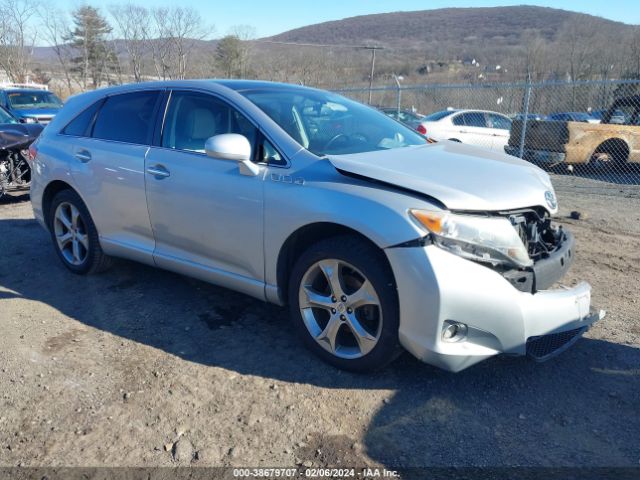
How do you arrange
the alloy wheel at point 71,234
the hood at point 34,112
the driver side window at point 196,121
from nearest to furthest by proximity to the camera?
the driver side window at point 196,121
the alloy wheel at point 71,234
the hood at point 34,112

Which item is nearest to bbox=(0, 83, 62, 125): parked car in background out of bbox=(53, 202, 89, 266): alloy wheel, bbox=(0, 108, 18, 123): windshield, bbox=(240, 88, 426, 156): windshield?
bbox=(0, 108, 18, 123): windshield

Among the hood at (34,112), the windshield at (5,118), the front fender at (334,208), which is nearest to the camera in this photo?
the front fender at (334,208)

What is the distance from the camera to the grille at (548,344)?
2.81 metres

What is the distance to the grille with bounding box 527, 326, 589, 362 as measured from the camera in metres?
2.81

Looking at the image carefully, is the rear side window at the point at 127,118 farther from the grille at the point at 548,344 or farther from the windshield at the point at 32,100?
the windshield at the point at 32,100

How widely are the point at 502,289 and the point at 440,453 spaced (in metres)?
0.85

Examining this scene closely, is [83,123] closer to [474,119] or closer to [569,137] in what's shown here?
[569,137]

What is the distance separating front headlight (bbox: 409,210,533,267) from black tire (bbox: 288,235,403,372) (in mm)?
337

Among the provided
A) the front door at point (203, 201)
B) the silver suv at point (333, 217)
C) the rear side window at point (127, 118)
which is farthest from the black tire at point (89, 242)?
the front door at point (203, 201)

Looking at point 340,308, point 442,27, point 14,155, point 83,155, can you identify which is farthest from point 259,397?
point 442,27

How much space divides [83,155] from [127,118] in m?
0.53

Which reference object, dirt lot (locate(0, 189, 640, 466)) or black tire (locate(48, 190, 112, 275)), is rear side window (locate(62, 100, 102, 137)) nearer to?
black tire (locate(48, 190, 112, 275))

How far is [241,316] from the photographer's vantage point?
3922 millimetres

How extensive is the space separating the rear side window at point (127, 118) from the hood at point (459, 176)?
68.1 inches
